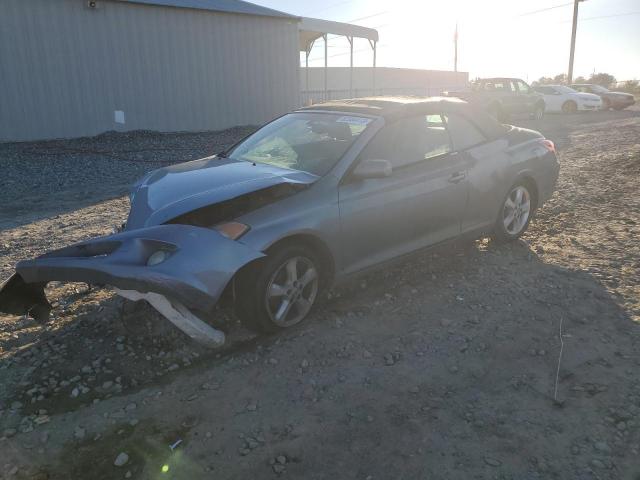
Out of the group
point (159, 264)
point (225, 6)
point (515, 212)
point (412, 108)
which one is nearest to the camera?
point (159, 264)

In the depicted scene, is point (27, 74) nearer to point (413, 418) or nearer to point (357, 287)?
point (357, 287)

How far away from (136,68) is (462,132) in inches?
538

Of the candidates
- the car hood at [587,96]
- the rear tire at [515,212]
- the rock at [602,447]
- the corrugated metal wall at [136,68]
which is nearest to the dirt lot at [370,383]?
the rock at [602,447]

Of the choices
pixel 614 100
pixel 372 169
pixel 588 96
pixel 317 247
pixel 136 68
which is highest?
pixel 136 68

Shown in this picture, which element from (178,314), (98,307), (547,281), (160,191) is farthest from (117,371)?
(547,281)

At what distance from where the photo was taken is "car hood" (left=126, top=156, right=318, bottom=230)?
3.47 metres

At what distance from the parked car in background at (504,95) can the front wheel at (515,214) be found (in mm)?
14720

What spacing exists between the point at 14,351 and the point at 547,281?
4164 millimetres

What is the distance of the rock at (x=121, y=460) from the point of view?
8.22 feet

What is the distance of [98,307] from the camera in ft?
13.4

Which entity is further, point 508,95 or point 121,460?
point 508,95

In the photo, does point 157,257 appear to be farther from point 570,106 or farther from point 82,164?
point 570,106

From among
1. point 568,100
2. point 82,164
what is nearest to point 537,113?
point 568,100

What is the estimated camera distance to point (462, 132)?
16.2ft
